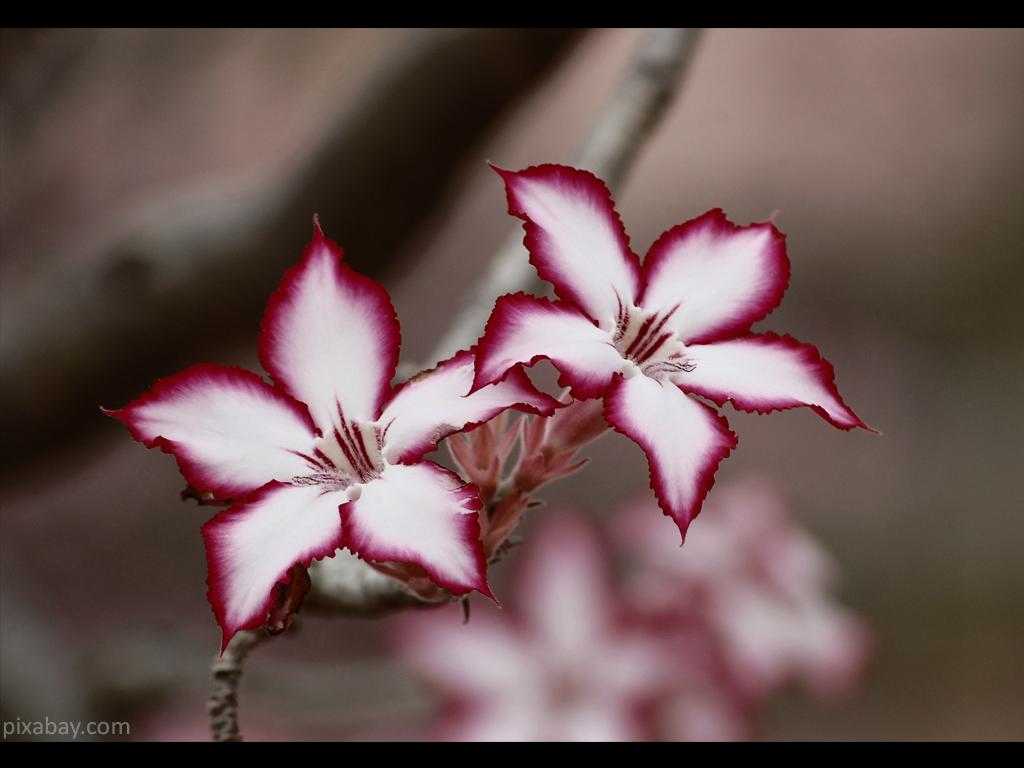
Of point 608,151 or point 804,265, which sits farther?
point 804,265

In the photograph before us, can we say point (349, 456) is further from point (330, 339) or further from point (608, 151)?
point (608, 151)

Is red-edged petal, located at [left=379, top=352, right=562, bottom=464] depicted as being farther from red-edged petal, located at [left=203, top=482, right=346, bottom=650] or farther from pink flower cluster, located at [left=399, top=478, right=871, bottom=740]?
pink flower cluster, located at [left=399, top=478, right=871, bottom=740]

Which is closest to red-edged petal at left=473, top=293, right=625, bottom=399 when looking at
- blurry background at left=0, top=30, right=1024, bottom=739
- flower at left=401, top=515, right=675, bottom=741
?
flower at left=401, top=515, right=675, bottom=741

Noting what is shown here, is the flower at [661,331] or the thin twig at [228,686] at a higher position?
the flower at [661,331]

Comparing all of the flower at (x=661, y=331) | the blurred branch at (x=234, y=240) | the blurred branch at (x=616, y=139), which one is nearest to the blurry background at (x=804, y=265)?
the blurred branch at (x=234, y=240)

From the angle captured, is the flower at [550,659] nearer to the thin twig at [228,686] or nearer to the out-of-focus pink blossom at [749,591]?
the out-of-focus pink blossom at [749,591]

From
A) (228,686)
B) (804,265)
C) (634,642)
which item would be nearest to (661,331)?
(228,686)
